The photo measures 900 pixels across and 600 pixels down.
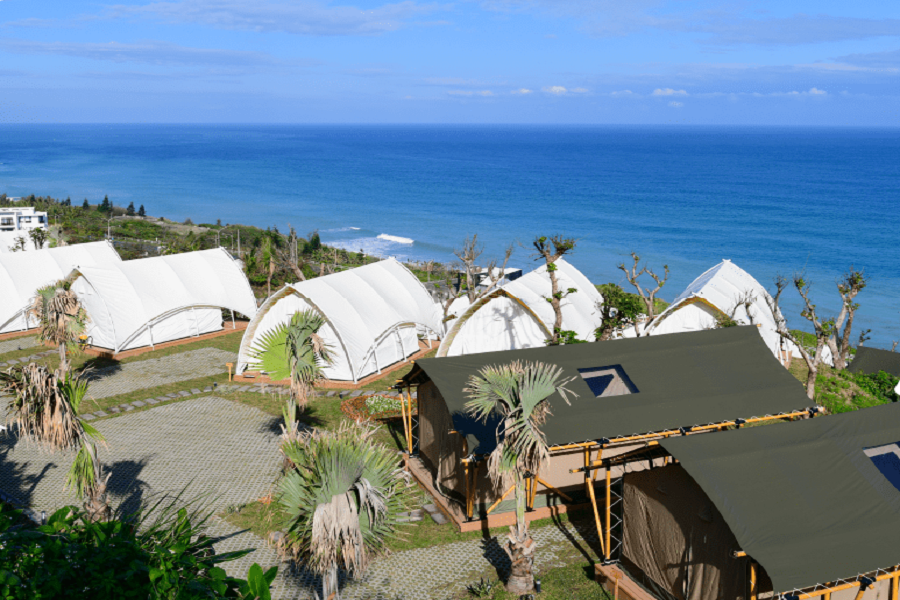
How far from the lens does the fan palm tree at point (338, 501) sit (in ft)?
34.8

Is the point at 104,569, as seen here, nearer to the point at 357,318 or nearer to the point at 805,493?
the point at 805,493

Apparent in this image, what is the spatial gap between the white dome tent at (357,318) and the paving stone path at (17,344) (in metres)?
12.4

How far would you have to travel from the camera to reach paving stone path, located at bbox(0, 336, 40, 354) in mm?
34388

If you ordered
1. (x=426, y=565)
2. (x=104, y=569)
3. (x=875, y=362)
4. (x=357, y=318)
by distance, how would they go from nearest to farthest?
1. (x=104, y=569)
2. (x=426, y=565)
3. (x=357, y=318)
4. (x=875, y=362)

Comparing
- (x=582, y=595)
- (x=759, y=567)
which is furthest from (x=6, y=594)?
(x=582, y=595)

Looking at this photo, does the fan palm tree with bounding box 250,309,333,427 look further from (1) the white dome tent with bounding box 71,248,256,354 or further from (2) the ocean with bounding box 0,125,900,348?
(2) the ocean with bounding box 0,125,900,348

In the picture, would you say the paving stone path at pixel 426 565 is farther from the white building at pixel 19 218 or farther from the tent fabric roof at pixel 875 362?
the white building at pixel 19 218

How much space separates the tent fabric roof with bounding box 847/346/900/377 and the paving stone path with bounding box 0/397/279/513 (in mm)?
27840

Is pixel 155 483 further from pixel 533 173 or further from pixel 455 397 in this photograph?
pixel 533 173

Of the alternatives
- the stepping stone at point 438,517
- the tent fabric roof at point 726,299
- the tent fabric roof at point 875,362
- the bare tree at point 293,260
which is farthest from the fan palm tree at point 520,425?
the bare tree at point 293,260

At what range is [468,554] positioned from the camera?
1670 centimetres

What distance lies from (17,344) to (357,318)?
17794 mm

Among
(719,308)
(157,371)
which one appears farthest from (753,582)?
(157,371)

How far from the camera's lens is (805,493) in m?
13.1
